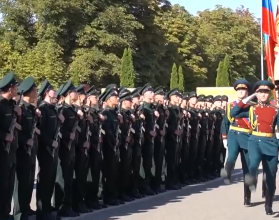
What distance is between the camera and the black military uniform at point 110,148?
37.3ft

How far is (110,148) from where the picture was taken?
11.4 metres

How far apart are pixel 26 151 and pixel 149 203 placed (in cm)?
310

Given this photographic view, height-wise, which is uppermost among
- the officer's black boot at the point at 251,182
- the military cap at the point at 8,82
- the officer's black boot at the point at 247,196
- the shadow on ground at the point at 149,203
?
the military cap at the point at 8,82

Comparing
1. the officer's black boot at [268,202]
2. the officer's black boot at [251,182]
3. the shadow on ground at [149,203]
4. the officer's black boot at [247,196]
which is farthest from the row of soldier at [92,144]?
the officer's black boot at [268,202]

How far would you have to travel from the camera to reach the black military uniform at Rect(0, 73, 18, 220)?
28.5 ft

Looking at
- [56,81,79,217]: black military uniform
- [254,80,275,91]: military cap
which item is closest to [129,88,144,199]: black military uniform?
[56,81,79,217]: black military uniform

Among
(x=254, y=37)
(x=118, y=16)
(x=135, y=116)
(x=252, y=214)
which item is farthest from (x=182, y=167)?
(x=254, y=37)

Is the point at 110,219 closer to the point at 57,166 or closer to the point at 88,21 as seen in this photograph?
the point at 57,166

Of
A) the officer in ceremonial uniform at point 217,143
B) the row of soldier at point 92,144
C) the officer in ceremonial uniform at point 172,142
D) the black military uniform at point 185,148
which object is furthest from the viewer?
the officer in ceremonial uniform at point 217,143

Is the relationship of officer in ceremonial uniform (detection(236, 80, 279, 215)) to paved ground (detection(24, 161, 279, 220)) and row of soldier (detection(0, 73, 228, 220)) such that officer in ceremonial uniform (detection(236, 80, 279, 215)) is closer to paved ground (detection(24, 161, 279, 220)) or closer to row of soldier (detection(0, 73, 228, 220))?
paved ground (detection(24, 161, 279, 220))

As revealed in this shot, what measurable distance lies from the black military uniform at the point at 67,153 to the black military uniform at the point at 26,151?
0.82 m

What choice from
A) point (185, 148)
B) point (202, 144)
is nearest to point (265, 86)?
point (185, 148)

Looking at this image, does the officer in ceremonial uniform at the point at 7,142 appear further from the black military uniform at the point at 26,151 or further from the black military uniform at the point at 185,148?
the black military uniform at the point at 185,148

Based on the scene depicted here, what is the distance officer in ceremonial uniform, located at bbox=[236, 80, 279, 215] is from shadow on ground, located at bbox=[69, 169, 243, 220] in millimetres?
1824
